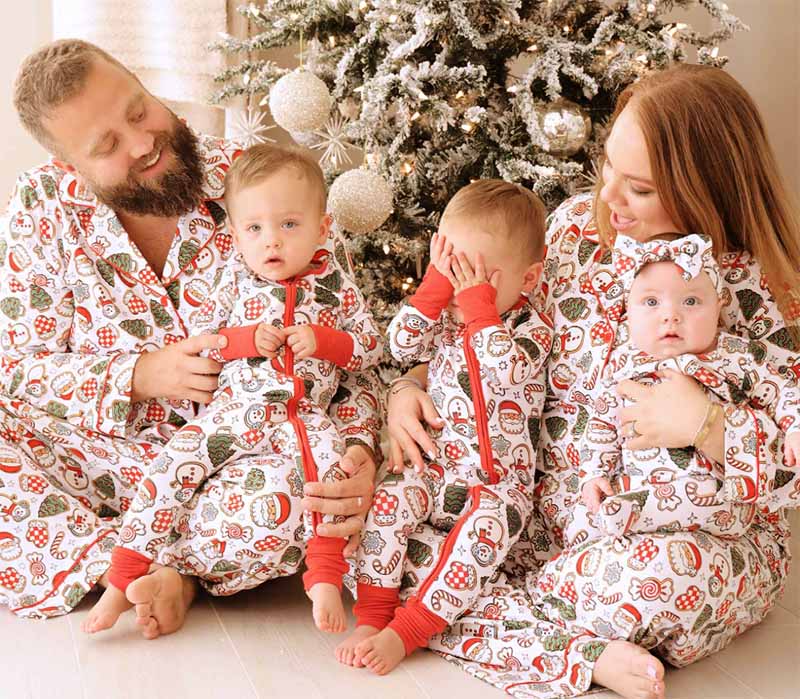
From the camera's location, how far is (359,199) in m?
2.45

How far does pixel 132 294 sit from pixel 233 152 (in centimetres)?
40

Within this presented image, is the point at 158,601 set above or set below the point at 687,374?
below

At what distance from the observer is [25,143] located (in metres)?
3.37

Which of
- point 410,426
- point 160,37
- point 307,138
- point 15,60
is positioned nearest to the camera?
point 410,426

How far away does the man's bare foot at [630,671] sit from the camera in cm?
152

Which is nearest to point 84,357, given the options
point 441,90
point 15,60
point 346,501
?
point 346,501

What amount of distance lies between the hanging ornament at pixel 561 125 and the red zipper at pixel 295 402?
90cm

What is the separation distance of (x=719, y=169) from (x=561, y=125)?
0.83 meters

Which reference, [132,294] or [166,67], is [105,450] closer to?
[132,294]

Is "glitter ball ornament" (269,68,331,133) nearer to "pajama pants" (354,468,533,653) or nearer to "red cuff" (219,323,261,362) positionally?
"red cuff" (219,323,261,362)

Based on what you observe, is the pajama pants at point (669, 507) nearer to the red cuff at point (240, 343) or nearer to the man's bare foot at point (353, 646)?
the man's bare foot at point (353, 646)

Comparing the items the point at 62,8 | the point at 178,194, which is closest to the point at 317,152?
the point at 62,8

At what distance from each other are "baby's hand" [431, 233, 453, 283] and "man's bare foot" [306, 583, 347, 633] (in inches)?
23.9

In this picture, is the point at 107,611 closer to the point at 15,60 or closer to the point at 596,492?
the point at 596,492
